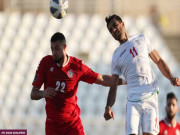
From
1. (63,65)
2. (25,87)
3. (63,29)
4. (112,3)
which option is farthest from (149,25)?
(63,65)

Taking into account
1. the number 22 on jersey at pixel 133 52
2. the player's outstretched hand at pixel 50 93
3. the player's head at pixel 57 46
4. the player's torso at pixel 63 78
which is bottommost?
the player's outstretched hand at pixel 50 93

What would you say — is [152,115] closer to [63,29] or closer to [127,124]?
[127,124]

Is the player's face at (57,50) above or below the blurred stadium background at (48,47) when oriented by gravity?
below

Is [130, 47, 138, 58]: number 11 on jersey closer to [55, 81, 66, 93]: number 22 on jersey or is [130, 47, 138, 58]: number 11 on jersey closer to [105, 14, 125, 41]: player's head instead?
[105, 14, 125, 41]: player's head

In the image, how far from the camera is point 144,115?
671cm

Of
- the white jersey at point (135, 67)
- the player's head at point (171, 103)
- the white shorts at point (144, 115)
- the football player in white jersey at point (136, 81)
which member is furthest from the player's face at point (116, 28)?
the player's head at point (171, 103)

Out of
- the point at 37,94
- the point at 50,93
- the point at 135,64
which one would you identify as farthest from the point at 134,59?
the point at 37,94

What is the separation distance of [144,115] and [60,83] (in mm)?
1291

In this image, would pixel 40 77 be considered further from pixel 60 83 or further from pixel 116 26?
pixel 116 26

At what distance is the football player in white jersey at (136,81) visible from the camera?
6688 mm

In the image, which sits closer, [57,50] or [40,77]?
[57,50]

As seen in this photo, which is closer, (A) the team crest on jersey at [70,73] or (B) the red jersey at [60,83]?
(B) the red jersey at [60,83]

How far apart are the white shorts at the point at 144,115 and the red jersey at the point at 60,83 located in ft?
2.99

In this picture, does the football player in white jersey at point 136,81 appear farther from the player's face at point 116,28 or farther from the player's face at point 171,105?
the player's face at point 171,105
